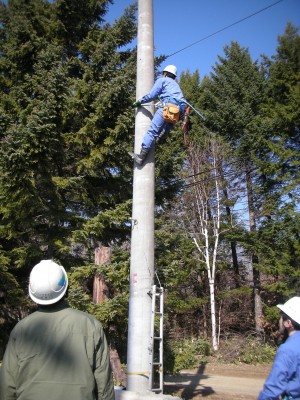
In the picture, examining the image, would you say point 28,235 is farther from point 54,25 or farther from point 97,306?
point 54,25

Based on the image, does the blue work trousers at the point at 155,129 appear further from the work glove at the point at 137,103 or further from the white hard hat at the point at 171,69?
the white hard hat at the point at 171,69

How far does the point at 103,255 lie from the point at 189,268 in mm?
14700

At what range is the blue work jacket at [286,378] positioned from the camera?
281 centimetres

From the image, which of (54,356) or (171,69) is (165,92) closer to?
(171,69)

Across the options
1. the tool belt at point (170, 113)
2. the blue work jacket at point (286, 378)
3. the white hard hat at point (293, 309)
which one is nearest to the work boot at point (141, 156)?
the tool belt at point (170, 113)

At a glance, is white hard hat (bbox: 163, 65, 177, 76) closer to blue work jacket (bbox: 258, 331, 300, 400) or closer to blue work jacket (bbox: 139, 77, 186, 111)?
blue work jacket (bbox: 139, 77, 186, 111)

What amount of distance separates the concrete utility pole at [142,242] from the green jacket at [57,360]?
88.5 inches

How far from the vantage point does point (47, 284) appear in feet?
7.72

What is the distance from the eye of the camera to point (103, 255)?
8.61m

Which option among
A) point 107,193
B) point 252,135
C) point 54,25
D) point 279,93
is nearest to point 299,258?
point 252,135

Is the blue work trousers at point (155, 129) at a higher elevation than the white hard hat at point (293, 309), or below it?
higher

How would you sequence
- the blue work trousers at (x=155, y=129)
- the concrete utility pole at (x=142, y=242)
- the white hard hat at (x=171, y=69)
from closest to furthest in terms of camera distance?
the concrete utility pole at (x=142, y=242)
the blue work trousers at (x=155, y=129)
the white hard hat at (x=171, y=69)

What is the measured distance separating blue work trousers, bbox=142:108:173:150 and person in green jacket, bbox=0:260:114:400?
3.23 m

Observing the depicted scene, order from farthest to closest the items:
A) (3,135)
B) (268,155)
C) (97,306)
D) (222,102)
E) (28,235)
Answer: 1. (222,102)
2. (268,155)
3. (28,235)
4. (3,135)
5. (97,306)
